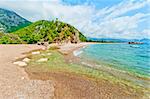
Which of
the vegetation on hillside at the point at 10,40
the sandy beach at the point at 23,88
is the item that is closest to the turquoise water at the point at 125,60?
the sandy beach at the point at 23,88

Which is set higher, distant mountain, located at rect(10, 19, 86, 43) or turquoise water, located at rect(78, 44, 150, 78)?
distant mountain, located at rect(10, 19, 86, 43)

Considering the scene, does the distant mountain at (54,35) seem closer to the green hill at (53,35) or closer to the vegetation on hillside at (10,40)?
the green hill at (53,35)

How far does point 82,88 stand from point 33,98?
513 cm

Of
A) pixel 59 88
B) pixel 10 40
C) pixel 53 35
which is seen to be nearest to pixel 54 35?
pixel 53 35

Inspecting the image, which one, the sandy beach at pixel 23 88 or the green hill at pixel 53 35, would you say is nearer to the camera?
the sandy beach at pixel 23 88

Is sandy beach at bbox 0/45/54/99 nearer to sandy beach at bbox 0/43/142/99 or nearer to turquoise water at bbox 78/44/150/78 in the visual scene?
sandy beach at bbox 0/43/142/99

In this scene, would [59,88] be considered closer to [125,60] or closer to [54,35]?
[125,60]

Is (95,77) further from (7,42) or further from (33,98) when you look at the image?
(7,42)

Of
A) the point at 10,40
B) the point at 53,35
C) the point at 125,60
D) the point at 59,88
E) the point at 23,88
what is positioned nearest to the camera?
the point at 23,88

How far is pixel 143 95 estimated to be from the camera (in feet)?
56.5

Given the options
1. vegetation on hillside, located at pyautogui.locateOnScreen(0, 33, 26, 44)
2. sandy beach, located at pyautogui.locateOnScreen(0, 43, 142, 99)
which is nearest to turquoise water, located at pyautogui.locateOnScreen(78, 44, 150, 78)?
sandy beach, located at pyautogui.locateOnScreen(0, 43, 142, 99)

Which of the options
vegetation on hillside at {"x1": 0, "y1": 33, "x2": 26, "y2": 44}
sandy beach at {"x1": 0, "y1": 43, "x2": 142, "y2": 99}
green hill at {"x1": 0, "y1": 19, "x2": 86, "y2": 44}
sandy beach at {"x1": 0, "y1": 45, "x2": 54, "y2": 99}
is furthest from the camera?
green hill at {"x1": 0, "y1": 19, "x2": 86, "y2": 44}

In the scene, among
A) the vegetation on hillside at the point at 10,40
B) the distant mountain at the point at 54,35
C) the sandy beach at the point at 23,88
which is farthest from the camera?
the distant mountain at the point at 54,35

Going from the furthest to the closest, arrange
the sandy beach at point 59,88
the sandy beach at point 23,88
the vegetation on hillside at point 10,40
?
the vegetation on hillside at point 10,40
the sandy beach at point 59,88
the sandy beach at point 23,88
